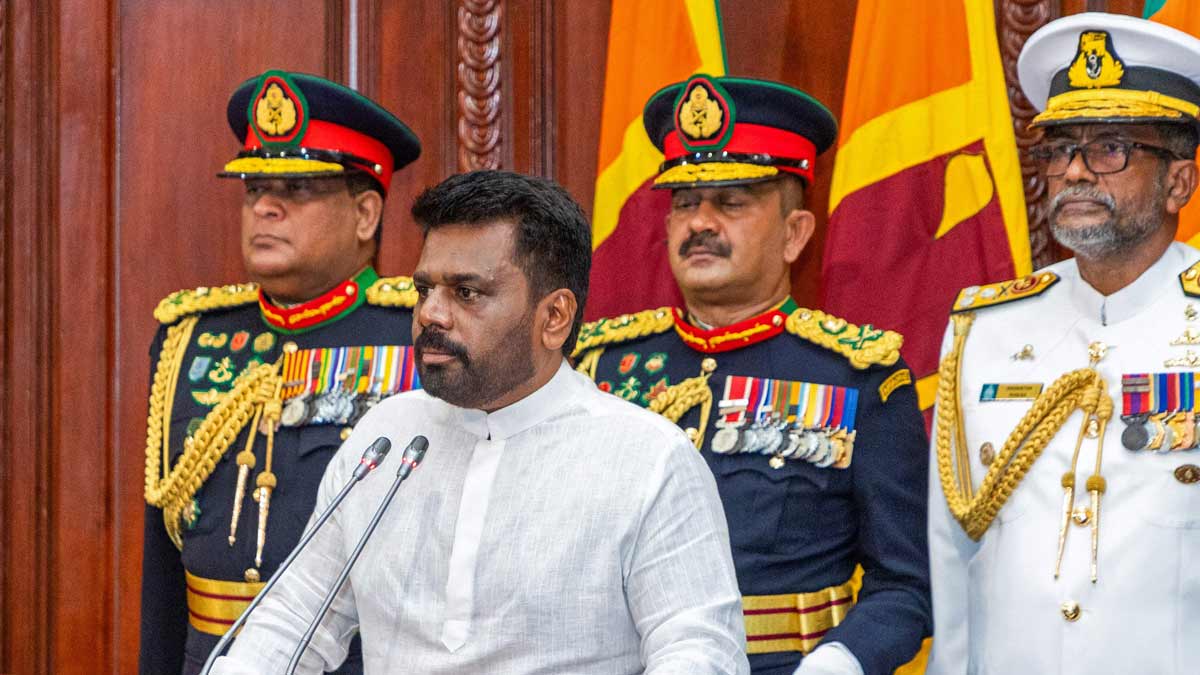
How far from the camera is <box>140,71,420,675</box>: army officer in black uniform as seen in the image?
8.95 feet

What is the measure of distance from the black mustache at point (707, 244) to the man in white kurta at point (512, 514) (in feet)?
1.92

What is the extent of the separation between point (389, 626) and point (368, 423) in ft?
1.04

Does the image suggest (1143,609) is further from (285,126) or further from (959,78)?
(285,126)

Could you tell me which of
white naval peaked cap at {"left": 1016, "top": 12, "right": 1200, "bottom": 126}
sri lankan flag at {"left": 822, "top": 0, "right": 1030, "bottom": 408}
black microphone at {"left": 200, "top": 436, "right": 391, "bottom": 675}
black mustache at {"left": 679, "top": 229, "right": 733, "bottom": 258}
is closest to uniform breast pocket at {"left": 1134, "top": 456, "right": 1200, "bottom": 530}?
white naval peaked cap at {"left": 1016, "top": 12, "right": 1200, "bottom": 126}

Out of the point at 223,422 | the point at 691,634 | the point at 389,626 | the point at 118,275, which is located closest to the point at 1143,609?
the point at 691,634

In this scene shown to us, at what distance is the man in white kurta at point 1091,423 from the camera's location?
2311 mm

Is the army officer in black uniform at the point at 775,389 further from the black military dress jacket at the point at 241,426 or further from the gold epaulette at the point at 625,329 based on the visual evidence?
the black military dress jacket at the point at 241,426

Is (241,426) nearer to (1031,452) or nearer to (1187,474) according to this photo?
(1031,452)

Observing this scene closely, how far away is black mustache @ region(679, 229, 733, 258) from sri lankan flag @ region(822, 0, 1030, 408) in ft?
1.51

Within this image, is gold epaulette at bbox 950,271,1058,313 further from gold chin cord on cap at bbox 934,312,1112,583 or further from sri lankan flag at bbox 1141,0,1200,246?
sri lankan flag at bbox 1141,0,1200,246

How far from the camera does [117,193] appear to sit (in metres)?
3.63

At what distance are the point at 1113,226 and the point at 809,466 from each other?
61cm

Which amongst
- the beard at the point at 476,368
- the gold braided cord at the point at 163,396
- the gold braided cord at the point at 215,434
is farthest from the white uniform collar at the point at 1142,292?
the gold braided cord at the point at 163,396

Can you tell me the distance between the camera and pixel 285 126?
283 cm
